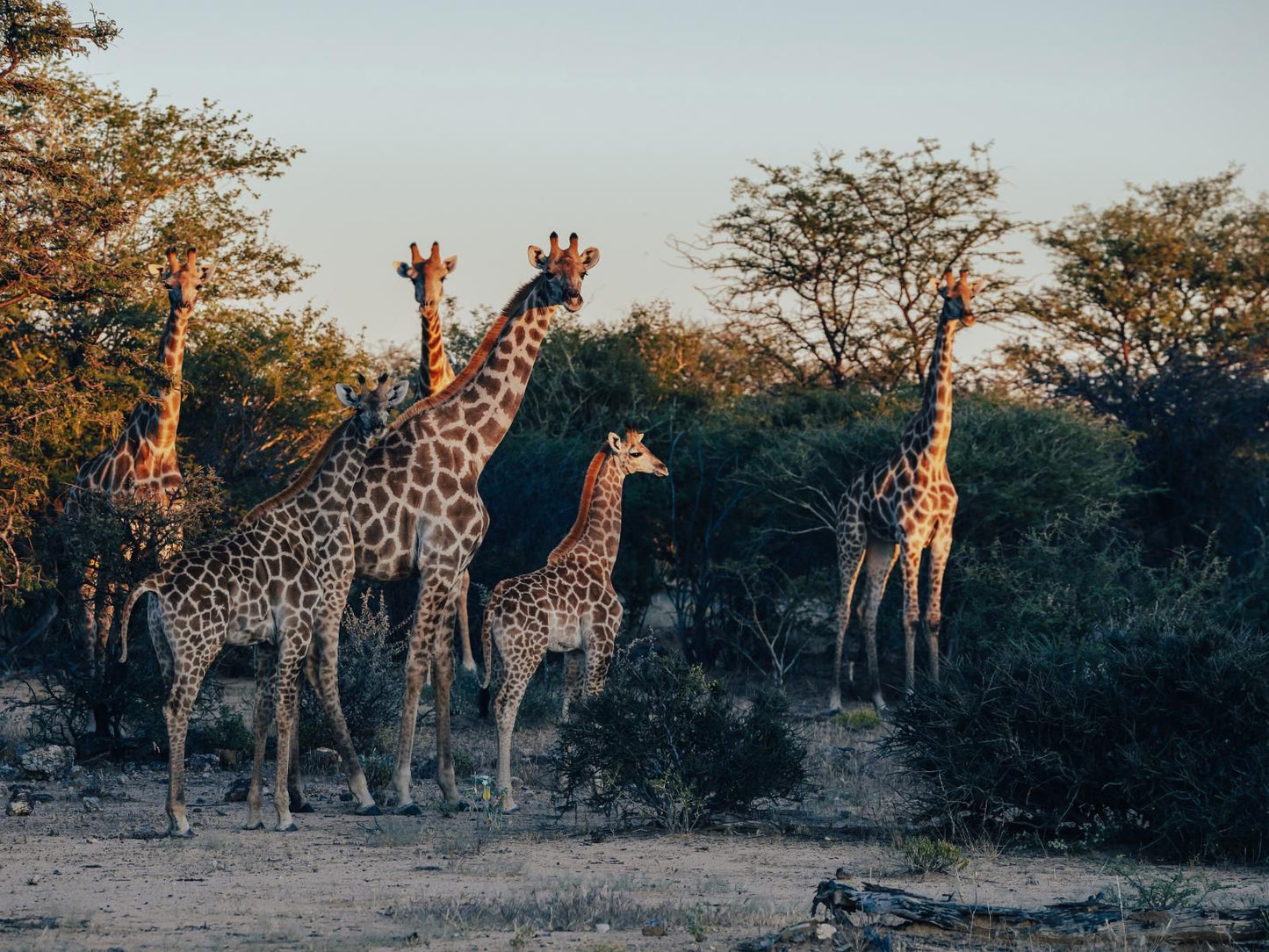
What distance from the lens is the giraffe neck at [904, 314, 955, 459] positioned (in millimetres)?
16078

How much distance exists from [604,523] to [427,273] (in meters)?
3.68

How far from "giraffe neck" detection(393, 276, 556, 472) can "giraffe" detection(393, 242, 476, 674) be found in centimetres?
279

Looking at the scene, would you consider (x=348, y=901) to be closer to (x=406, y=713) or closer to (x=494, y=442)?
(x=406, y=713)

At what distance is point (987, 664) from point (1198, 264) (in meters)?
17.6

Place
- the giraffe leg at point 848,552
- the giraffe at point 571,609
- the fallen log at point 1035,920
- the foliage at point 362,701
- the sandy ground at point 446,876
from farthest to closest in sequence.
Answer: the giraffe leg at point 848,552 → the foliage at point 362,701 → the giraffe at point 571,609 → the sandy ground at point 446,876 → the fallen log at point 1035,920

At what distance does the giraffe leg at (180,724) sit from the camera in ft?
29.8

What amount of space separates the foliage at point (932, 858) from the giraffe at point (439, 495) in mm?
3534

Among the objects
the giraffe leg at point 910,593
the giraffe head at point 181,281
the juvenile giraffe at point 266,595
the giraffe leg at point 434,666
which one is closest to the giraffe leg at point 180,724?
the juvenile giraffe at point 266,595

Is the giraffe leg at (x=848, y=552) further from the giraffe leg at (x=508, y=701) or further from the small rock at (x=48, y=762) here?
the small rock at (x=48, y=762)

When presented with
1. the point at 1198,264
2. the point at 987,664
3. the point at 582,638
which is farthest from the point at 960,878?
the point at 1198,264

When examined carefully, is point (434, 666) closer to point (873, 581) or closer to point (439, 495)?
point (439, 495)

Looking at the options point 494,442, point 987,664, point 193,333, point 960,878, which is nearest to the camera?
point 960,878

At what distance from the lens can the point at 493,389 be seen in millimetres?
11227

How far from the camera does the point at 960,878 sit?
8047 millimetres
